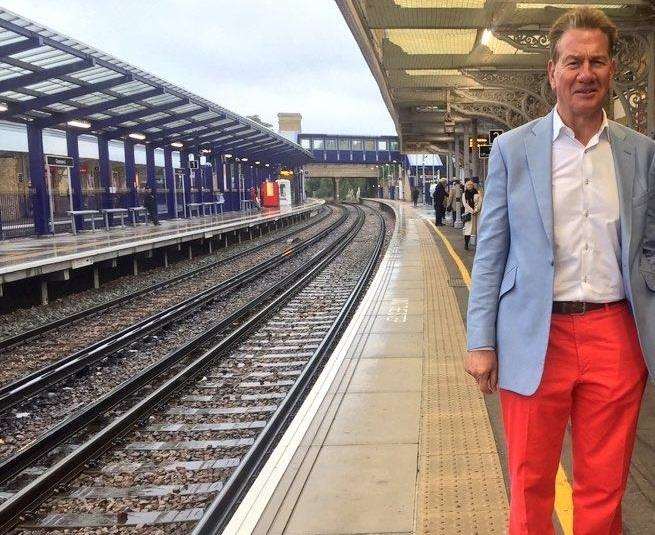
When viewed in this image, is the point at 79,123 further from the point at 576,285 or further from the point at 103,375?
the point at 576,285

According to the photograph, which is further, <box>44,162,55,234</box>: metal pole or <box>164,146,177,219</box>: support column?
<box>164,146,177,219</box>: support column

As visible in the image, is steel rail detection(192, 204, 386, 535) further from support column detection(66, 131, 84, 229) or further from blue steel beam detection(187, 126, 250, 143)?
blue steel beam detection(187, 126, 250, 143)

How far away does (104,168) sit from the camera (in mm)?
22031

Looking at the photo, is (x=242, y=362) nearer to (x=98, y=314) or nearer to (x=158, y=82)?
(x=98, y=314)

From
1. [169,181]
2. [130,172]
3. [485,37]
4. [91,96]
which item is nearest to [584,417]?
[485,37]

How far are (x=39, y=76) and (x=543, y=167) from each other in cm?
1444

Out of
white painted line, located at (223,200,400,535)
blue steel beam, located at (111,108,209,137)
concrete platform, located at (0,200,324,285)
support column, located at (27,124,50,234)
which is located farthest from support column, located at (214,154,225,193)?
white painted line, located at (223,200,400,535)

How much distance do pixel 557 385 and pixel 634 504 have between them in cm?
146

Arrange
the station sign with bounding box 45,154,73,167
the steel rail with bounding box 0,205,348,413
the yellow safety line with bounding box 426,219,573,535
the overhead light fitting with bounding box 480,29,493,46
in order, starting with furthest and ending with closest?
the station sign with bounding box 45,154,73,167, the overhead light fitting with bounding box 480,29,493,46, the steel rail with bounding box 0,205,348,413, the yellow safety line with bounding box 426,219,573,535

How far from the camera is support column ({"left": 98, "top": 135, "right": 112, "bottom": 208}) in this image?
71.5ft

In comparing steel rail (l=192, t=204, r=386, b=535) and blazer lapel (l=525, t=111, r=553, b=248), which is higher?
blazer lapel (l=525, t=111, r=553, b=248)

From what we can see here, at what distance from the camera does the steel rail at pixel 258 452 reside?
12.0 ft

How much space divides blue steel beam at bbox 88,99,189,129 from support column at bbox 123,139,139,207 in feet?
9.27

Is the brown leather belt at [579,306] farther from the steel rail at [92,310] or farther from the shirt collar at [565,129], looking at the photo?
the steel rail at [92,310]
